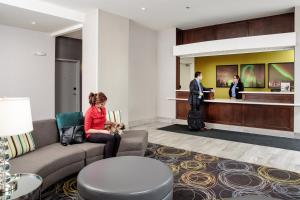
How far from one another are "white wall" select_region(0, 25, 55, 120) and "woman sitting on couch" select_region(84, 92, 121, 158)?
4001mm

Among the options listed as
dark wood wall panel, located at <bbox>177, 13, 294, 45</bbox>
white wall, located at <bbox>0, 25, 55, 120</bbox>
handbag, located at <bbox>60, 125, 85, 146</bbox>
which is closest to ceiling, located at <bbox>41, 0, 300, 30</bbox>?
dark wood wall panel, located at <bbox>177, 13, 294, 45</bbox>

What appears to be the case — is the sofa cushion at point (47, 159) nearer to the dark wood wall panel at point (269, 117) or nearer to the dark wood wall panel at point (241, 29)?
the dark wood wall panel at point (269, 117)

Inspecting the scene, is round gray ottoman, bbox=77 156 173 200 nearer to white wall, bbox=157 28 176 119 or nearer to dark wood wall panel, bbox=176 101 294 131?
dark wood wall panel, bbox=176 101 294 131

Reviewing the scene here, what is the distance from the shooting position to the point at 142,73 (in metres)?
7.55

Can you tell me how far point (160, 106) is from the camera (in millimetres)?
8094

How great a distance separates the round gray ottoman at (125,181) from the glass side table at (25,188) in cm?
34

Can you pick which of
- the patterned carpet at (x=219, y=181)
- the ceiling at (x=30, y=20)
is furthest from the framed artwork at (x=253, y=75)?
the ceiling at (x=30, y=20)

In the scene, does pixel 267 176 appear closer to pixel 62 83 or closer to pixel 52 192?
pixel 52 192

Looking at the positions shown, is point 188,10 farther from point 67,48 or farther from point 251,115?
point 67,48

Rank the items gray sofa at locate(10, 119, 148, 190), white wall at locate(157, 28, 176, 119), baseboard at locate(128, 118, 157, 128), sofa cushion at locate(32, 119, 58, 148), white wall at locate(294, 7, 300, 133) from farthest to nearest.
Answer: white wall at locate(157, 28, 176, 119), baseboard at locate(128, 118, 157, 128), white wall at locate(294, 7, 300, 133), sofa cushion at locate(32, 119, 58, 148), gray sofa at locate(10, 119, 148, 190)

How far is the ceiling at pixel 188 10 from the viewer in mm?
5234

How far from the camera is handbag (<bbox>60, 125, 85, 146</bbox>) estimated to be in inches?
128

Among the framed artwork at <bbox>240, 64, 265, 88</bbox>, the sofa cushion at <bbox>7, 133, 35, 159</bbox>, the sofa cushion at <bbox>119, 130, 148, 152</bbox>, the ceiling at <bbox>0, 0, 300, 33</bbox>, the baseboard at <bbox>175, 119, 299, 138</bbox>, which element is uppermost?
the ceiling at <bbox>0, 0, 300, 33</bbox>

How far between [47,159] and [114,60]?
153 inches
